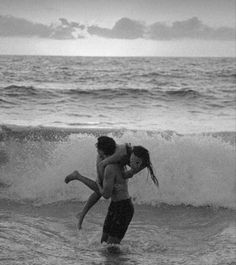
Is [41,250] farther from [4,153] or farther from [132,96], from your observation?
[132,96]

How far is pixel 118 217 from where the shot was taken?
571cm

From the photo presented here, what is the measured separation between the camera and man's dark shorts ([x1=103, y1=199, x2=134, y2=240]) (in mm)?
5703

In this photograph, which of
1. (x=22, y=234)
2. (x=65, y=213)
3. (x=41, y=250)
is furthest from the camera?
(x=65, y=213)

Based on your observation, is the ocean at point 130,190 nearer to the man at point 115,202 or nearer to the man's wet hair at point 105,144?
the man at point 115,202

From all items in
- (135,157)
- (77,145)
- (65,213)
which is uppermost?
(135,157)

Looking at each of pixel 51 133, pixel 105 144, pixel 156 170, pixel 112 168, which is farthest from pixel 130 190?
pixel 51 133

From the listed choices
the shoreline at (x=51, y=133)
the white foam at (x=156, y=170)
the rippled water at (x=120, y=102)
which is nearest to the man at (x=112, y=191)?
the white foam at (x=156, y=170)

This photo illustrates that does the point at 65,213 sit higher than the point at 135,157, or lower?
lower

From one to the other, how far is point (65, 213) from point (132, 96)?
18852 millimetres

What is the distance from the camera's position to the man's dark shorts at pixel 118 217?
5703 mm

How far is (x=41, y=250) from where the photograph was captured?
5.77 metres

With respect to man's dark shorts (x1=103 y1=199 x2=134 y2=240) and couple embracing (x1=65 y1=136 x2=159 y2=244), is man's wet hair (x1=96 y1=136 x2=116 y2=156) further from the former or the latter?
man's dark shorts (x1=103 y1=199 x2=134 y2=240)

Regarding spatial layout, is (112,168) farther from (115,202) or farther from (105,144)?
(115,202)

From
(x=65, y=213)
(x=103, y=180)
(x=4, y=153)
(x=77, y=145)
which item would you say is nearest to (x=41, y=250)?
(x=103, y=180)
